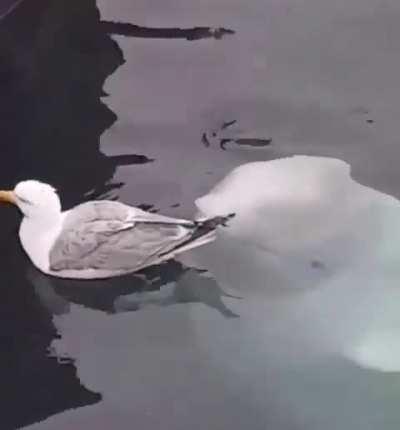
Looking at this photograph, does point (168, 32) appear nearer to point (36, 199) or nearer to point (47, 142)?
point (47, 142)

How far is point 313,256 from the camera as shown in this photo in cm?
156

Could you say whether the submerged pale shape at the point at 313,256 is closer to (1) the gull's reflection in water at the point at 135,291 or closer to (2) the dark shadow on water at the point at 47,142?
(1) the gull's reflection in water at the point at 135,291

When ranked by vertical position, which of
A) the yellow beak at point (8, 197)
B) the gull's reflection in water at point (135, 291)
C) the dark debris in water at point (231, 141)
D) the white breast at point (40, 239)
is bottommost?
the gull's reflection in water at point (135, 291)

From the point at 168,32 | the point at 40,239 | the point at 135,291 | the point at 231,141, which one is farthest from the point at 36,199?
the point at 168,32

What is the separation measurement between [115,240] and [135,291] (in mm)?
81

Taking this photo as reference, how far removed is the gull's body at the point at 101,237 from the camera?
148 cm

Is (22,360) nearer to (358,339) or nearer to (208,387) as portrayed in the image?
(208,387)

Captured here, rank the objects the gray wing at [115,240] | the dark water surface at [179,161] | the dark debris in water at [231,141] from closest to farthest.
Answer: the dark water surface at [179,161], the gray wing at [115,240], the dark debris in water at [231,141]

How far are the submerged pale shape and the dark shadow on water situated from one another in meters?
0.18

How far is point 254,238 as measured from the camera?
5.22 ft

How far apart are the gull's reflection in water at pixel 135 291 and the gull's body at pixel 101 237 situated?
0.05 ft

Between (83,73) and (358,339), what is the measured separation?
31.0 inches

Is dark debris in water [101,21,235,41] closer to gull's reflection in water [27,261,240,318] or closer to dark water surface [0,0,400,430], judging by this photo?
dark water surface [0,0,400,430]

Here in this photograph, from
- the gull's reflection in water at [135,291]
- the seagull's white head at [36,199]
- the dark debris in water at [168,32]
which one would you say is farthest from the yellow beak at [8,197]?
the dark debris in water at [168,32]
